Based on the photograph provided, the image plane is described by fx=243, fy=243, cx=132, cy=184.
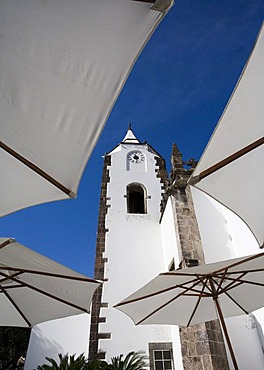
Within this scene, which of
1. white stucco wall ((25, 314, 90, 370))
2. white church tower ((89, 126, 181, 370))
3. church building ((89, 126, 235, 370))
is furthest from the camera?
white stucco wall ((25, 314, 90, 370))

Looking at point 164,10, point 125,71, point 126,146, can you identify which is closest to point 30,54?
point 125,71

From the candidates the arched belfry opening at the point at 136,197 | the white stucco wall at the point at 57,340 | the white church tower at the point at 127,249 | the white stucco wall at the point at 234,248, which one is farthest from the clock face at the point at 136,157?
the white stucco wall at the point at 57,340

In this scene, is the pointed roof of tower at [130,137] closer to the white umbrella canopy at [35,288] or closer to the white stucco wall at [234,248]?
the white stucco wall at [234,248]

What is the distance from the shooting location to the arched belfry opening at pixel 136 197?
1067 centimetres

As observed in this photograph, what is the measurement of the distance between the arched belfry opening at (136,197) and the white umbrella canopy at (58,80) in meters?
8.46

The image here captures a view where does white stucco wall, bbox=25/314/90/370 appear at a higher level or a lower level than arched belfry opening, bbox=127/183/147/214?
lower

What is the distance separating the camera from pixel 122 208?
941 cm

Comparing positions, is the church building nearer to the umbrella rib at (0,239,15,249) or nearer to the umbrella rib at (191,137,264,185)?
the umbrella rib at (191,137,264,185)

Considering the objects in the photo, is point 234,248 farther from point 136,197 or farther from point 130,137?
point 130,137

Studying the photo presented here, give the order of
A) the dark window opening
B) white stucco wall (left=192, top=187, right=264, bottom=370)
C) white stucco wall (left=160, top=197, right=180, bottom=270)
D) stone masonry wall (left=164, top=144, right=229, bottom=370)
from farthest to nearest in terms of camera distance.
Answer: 1. white stucco wall (left=160, top=197, right=180, bottom=270)
2. the dark window opening
3. white stucco wall (left=192, top=187, right=264, bottom=370)
4. stone masonry wall (left=164, top=144, right=229, bottom=370)

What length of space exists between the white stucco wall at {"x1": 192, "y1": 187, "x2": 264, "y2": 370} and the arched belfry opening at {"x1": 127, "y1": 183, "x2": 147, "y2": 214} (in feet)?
13.8

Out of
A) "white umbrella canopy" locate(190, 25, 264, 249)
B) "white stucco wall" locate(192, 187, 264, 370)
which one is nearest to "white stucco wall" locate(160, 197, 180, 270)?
"white stucco wall" locate(192, 187, 264, 370)

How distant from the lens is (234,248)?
→ 5863 mm

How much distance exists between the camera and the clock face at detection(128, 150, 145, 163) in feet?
38.8
